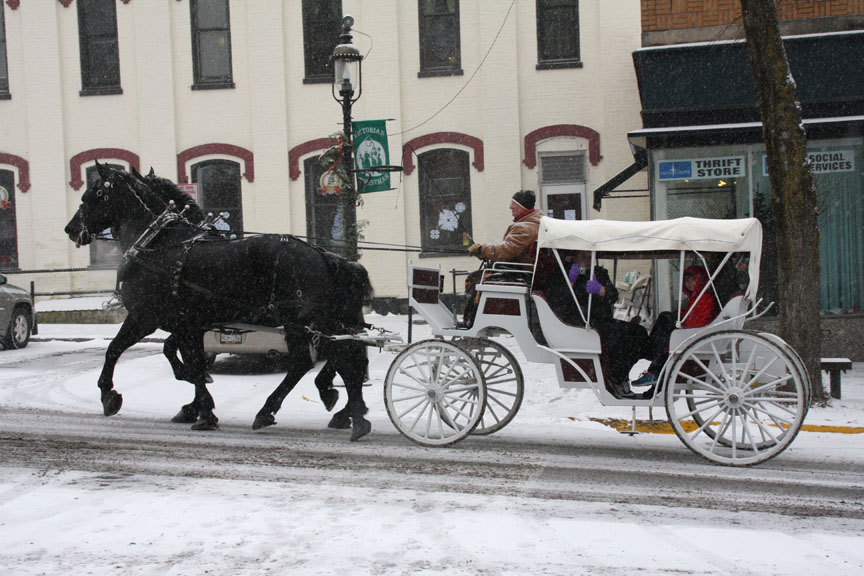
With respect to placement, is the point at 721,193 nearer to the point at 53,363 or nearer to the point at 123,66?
the point at 53,363

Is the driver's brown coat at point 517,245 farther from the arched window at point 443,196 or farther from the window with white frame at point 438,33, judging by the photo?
the window with white frame at point 438,33

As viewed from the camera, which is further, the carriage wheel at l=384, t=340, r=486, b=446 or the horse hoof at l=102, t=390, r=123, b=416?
the horse hoof at l=102, t=390, r=123, b=416

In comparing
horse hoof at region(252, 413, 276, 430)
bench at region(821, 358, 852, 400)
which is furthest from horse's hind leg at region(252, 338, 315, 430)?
bench at region(821, 358, 852, 400)

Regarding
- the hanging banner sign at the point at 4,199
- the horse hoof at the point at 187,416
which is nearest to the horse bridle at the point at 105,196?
the horse hoof at the point at 187,416

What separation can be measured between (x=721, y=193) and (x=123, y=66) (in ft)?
44.1

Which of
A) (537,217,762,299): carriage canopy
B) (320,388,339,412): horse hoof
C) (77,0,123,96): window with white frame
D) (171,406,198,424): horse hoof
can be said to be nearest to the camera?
(537,217,762,299): carriage canopy

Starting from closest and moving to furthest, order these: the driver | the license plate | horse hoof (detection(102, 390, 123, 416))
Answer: the driver → horse hoof (detection(102, 390, 123, 416)) → the license plate

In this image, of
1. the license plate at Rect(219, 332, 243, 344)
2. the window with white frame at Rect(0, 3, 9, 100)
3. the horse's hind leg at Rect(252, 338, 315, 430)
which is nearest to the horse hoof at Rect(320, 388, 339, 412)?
the horse's hind leg at Rect(252, 338, 315, 430)

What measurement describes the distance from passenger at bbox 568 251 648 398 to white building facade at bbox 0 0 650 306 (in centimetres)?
1133

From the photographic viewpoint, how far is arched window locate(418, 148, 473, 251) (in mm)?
18797

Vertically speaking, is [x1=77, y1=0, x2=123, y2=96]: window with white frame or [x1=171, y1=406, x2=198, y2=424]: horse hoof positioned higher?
[x1=77, y1=0, x2=123, y2=96]: window with white frame

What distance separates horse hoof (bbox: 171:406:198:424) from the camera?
8164mm

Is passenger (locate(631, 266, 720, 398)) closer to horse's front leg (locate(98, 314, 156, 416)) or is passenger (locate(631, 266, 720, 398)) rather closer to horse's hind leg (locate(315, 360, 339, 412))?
horse's hind leg (locate(315, 360, 339, 412))

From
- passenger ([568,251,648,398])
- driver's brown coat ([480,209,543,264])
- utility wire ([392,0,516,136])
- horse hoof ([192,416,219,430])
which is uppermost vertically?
utility wire ([392,0,516,136])
